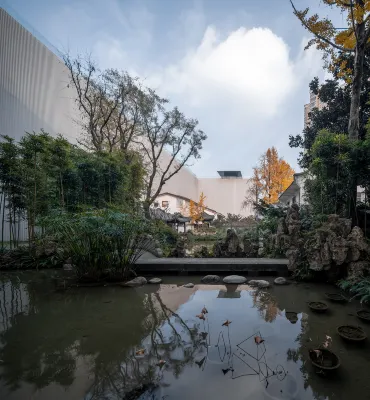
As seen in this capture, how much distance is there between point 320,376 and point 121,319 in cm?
206

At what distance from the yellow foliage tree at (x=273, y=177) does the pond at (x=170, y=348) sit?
16869 mm

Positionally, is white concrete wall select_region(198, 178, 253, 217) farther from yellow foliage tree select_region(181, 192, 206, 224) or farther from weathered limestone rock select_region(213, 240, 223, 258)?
weathered limestone rock select_region(213, 240, 223, 258)

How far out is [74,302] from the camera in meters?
3.54

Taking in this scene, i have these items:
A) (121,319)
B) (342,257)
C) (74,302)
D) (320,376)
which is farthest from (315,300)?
(74,302)

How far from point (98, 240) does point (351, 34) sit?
8226mm

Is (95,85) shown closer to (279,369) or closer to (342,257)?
(342,257)

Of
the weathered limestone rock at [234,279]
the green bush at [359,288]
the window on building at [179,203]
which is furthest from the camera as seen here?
the window on building at [179,203]

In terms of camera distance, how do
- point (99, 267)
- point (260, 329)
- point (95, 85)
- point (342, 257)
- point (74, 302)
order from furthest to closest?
point (95, 85) → point (99, 267) → point (342, 257) → point (74, 302) → point (260, 329)

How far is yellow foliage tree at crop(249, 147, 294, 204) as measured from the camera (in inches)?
779

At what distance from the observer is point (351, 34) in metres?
6.76

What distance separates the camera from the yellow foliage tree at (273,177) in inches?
779

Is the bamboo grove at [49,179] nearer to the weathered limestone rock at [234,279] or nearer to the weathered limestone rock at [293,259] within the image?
the weathered limestone rock at [234,279]

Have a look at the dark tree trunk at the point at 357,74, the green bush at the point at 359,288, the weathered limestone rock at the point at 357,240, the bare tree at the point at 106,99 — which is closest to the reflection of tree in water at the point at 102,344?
the green bush at the point at 359,288

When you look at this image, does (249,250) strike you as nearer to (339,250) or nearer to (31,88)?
(339,250)
